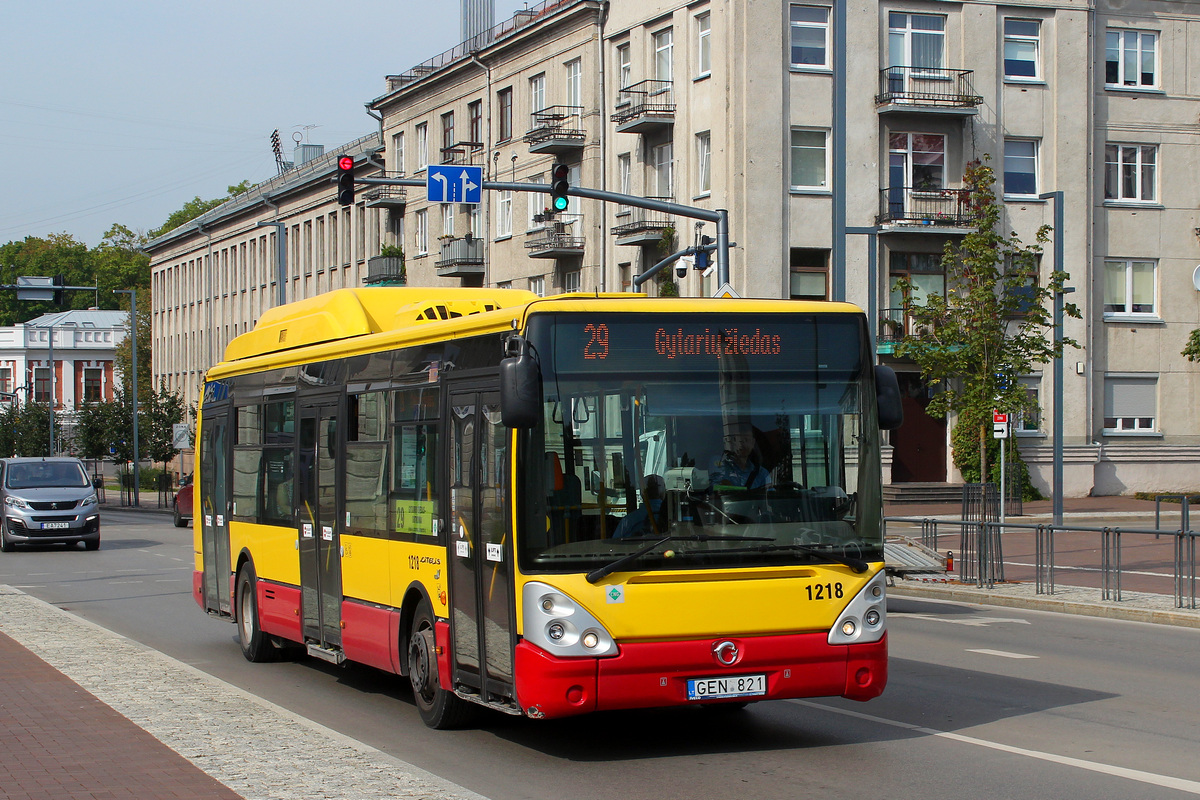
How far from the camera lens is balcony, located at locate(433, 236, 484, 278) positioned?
182 ft

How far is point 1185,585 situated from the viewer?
1775cm

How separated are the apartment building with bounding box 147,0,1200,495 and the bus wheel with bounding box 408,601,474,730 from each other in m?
32.4

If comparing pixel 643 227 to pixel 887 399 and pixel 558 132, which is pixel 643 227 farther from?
pixel 887 399

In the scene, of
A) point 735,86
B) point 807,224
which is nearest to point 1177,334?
point 807,224

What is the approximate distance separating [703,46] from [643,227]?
5539 mm

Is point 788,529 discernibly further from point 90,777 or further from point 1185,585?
point 1185,585

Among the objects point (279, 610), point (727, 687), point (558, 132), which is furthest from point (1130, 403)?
point (727, 687)

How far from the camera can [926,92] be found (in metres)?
43.0

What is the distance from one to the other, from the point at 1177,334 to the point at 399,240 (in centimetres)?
3197

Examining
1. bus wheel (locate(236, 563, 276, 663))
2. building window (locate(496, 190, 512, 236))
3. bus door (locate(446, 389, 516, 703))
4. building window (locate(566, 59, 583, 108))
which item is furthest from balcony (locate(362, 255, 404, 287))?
bus door (locate(446, 389, 516, 703))

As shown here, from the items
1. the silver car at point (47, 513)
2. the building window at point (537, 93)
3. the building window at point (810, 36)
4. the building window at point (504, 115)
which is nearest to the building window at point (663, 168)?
the building window at point (810, 36)

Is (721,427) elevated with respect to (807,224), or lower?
lower

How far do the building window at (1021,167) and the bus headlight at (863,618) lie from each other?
37936mm

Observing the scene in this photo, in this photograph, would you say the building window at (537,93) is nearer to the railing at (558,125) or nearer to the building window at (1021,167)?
the railing at (558,125)
